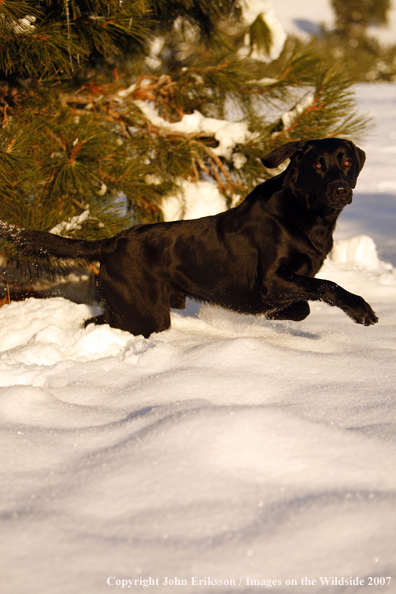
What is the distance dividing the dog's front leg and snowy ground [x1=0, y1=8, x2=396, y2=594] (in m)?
0.21

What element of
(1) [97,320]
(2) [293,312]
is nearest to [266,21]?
(2) [293,312]

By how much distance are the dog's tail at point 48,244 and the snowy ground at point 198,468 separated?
2.11 ft

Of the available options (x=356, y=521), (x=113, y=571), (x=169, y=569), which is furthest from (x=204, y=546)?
(x=356, y=521)

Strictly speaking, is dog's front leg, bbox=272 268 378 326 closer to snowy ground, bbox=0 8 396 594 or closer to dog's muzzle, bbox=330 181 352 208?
snowy ground, bbox=0 8 396 594

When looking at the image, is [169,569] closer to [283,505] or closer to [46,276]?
[283,505]

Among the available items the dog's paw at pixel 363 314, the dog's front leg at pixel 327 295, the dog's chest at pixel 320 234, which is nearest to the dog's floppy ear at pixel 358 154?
the dog's chest at pixel 320 234

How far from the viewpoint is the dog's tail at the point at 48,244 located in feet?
10.5

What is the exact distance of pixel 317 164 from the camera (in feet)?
9.99

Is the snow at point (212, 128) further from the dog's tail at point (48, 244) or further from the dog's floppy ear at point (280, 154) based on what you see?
the dog's tail at point (48, 244)

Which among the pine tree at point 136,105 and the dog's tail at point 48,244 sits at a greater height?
the pine tree at point 136,105

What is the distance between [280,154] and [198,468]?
2027 mm

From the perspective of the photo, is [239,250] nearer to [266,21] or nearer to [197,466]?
[197,466]

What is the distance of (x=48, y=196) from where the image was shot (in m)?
3.78

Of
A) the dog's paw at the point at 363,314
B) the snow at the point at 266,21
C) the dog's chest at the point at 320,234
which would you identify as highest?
the snow at the point at 266,21
